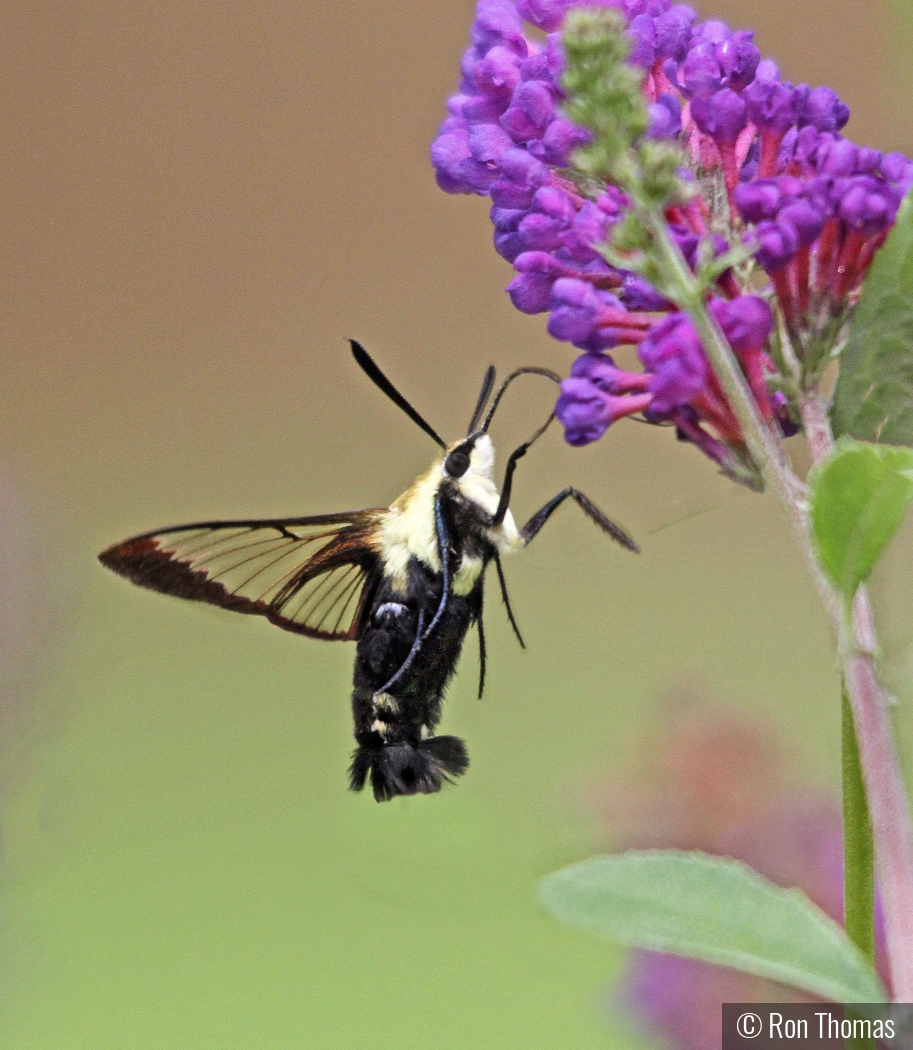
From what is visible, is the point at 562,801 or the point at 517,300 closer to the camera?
the point at 517,300

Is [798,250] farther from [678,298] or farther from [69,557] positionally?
[69,557]

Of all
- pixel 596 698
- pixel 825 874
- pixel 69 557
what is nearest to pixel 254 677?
pixel 596 698

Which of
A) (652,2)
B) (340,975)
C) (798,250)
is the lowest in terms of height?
(340,975)

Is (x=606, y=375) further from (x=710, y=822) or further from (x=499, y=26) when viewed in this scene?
(x=710, y=822)

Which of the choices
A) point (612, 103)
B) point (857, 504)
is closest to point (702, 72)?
point (612, 103)

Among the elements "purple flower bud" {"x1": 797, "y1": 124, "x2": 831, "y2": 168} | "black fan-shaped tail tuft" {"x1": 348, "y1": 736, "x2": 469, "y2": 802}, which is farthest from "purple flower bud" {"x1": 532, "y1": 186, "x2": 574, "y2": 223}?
"black fan-shaped tail tuft" {"x1": 348, "y1": 736, "x2": 469, "y2": 802}

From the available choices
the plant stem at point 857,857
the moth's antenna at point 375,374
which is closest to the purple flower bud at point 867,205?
the plant stem at point 857,857

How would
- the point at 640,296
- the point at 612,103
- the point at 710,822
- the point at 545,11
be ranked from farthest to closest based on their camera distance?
1. the point at 710,822
2. the point at 545,11
3. the point at 640,296
4. the point at 612,103

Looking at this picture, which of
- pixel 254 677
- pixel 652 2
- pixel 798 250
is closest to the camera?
pixel 798 250
